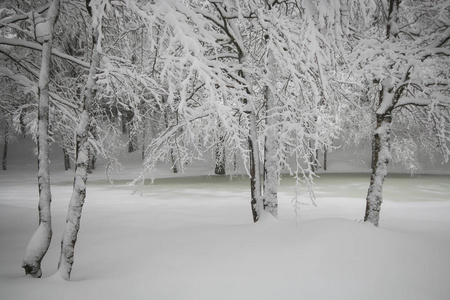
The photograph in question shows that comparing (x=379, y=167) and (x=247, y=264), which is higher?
(x=379, y=167)

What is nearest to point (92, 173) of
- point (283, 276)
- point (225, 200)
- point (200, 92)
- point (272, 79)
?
point (225, 200)

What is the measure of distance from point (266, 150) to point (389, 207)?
756cm

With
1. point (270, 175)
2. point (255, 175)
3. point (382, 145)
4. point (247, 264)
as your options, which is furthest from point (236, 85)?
point (382, 145)

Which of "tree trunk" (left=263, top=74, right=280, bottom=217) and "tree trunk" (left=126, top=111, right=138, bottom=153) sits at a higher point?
"tree trunk" (left=126, top=111, right=138, bottom=153)

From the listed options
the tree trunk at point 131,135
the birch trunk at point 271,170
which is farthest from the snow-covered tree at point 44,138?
the tree trunk at point 131,135

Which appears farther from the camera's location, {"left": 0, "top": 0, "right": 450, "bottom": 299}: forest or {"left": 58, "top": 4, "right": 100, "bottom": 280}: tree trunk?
{"left": 58, "top": 4, "right": 100, "bottom": 280}: tree trunk

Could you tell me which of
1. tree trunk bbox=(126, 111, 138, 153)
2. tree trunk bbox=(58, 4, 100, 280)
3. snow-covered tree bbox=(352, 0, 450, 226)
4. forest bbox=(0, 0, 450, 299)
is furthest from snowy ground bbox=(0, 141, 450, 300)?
tree trunk bbox=(126, 111, 138, 153)

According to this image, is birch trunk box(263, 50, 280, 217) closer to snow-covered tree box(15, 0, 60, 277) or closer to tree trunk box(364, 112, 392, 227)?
tree trunk box(364, 112, 392, 227)

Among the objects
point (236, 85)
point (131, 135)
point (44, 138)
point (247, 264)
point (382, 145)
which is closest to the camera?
point (247, 264)

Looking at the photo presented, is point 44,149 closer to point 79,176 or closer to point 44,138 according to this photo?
point 44,138

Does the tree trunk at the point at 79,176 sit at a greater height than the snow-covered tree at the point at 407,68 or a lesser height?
lesser

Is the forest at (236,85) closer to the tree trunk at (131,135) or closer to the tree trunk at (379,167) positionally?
the tree trunk at (379,167)

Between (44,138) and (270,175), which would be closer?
(44,138)

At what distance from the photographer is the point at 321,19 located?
297 centimetres
